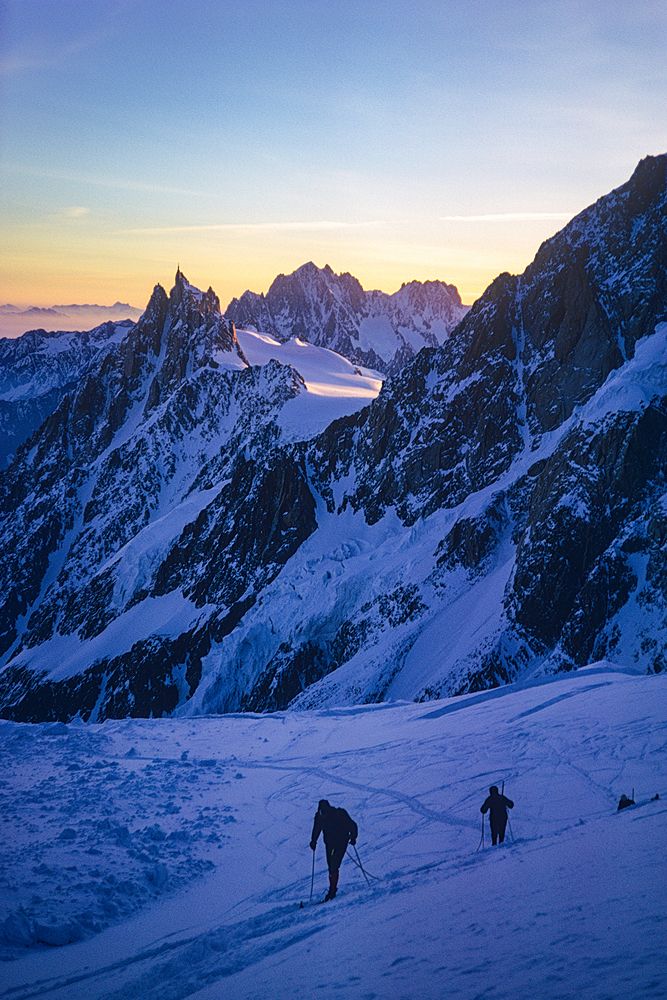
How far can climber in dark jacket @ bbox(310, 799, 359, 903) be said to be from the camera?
12.2m

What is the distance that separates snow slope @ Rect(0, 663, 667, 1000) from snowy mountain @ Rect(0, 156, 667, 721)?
3046cm

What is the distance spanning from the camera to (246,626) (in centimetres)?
8438

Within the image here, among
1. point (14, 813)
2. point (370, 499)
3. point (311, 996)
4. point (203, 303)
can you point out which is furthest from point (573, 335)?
point (203, 303)

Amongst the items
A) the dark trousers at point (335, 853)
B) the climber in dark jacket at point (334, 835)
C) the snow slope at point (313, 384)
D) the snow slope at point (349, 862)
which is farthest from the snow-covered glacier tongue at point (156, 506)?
the dark trousers at point (335, 853)

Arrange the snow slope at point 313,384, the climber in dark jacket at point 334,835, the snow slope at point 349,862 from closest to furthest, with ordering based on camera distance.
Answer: the snow slope at point 349,862
the climber in dark jacket at point 334,835
the snow slope at point 313,384

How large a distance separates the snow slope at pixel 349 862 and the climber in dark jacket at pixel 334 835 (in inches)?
16.5

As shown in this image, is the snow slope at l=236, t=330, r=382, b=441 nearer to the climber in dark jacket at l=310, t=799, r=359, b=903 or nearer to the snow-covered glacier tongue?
the snow-covered glacier tongue

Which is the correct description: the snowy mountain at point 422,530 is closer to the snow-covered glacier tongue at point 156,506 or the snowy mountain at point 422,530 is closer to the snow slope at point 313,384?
the snow-covered glacier tongue at point 156,506

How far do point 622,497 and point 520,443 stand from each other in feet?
81.4

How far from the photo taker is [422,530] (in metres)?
82.3

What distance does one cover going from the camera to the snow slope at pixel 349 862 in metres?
8.04

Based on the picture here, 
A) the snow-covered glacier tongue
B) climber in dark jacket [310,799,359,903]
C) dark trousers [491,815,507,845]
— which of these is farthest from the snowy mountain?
climber in dark jacket [310,799,359,903]

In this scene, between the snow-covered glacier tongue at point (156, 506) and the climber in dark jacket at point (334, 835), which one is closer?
the climber in dark jacket at point (334, 835)

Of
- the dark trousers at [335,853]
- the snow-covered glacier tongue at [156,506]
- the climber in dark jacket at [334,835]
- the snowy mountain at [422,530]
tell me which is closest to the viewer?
the climber in dark jacket at [334,835]
